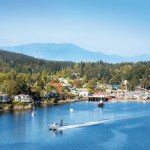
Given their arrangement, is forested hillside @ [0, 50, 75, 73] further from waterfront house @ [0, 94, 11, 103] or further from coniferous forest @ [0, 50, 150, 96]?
waterfront house @ [0, 94, 11, 103]

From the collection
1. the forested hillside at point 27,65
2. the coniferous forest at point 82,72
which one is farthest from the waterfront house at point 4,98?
the forested hillside at point 27,65

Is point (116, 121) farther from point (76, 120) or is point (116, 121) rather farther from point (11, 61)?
point (11, 61)

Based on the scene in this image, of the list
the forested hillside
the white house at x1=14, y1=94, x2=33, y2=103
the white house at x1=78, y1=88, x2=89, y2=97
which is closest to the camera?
the white house at x1=14, y1=94, x2=33, y2=103

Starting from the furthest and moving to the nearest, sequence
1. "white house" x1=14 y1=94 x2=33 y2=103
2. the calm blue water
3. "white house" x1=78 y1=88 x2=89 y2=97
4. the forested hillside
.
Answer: the forested hillside, "white house" x1=78 y1=88 x2=89 y2=97, "white house" x1=14 y1=94 x2=33 y2=103, the calm blue water

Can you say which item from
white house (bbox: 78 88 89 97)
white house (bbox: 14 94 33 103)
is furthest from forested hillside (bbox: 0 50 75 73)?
white house (bbox: 14 94 33 103)

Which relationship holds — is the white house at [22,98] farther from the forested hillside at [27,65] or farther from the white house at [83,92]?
the forested hillside at [27,65]

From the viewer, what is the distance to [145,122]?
105ft

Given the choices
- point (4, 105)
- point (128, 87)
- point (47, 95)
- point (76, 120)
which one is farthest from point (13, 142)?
point (128, 87)

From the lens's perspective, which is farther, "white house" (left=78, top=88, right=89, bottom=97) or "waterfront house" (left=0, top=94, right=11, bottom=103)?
"white house" (left=78, top=88, right=89, bottom=97)

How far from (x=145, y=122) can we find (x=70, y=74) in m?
49.2

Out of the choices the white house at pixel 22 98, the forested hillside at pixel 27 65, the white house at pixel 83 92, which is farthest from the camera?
the forested hillside at pixel 27 65

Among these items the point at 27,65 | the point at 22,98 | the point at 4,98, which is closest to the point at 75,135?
the point at 4,98

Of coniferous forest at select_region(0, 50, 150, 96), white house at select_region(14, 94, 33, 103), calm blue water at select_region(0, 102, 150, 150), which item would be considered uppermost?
coniferous forest at select_region(0, 50, 150, 96)

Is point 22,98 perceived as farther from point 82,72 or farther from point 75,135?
point 82,72
